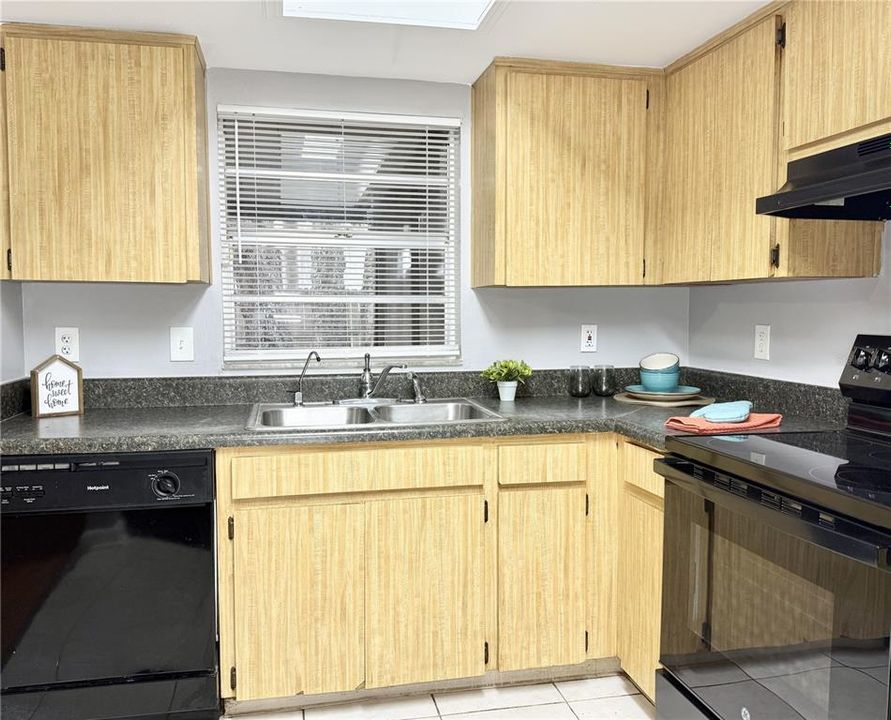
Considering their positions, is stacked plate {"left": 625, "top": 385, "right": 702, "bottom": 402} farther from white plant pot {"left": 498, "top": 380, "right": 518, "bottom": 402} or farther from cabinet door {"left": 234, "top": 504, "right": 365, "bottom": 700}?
cabinet door {"left": 234, "top": 504, "right": 365, "bottom": 700}

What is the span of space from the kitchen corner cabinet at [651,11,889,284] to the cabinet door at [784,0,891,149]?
0.02 m

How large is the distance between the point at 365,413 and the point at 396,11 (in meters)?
1.35

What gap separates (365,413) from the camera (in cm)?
260

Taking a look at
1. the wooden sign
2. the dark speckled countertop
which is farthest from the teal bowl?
the wooden sign

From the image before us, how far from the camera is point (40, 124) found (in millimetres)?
2199

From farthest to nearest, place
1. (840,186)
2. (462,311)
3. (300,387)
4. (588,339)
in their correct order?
(588,339)
(462,311)
(300,387)
(840,186)

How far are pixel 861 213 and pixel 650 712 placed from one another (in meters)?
1.61

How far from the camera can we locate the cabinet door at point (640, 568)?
2.10 meters

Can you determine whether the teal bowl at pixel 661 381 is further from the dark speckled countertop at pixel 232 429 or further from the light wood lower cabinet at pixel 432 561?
the light wood lower cabinet at pixel 432 561

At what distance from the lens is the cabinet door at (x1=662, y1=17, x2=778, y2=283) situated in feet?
6.79

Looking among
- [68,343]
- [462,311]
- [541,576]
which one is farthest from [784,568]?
[68,343]

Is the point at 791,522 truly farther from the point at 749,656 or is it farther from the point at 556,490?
the point at 556,490

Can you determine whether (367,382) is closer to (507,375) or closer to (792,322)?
(507,375)

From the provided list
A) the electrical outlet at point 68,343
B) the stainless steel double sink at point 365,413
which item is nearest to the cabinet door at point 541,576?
the stainless steel double sink at point 365,413
